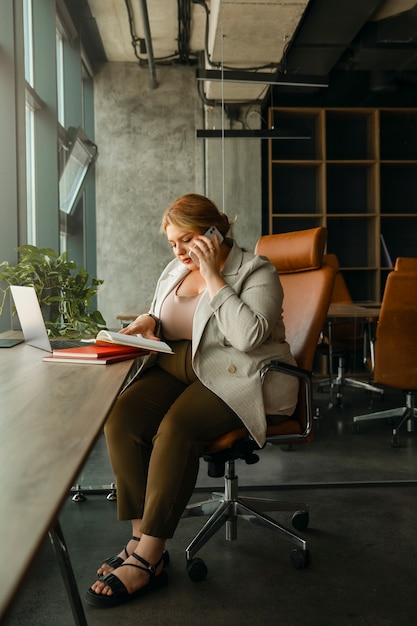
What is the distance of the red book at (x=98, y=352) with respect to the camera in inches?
73.7

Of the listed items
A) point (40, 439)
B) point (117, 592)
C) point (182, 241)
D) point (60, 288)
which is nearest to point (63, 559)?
point (117, 592)

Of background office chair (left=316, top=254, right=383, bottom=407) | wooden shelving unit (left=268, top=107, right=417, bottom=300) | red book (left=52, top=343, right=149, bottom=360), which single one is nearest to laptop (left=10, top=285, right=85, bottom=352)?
red book (left=52, top=343, right=149, bottom=360)

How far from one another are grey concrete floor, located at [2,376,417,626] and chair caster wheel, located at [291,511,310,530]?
0.10 ft

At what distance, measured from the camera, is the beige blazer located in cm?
210

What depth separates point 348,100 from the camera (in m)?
4.33

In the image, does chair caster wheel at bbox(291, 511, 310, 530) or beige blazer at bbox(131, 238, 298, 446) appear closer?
beige blazer at bbox(131, 238, 298, 446)

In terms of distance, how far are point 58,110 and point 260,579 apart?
308 centimetres

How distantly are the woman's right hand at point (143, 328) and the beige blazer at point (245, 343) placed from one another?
17cm

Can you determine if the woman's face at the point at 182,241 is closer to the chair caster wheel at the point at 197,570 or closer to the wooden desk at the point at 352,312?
the chair caster wheel at the point at 197,570

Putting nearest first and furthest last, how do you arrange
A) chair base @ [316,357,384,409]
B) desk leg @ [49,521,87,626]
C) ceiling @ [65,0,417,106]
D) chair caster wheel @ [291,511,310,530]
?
desk leg @ [49,521,87,626] → chair caster wheel @ [291,511,310,530] → ceiling @ [65,0,417,106] → chair base @ [316,357,384,409]

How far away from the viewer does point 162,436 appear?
198 cm

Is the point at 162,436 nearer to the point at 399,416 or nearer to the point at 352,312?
the point at 352,312

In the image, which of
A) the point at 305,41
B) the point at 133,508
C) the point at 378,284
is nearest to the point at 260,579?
the point at 133,508

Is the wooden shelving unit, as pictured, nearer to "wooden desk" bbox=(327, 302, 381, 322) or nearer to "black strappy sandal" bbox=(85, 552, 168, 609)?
"wooden desk" bbox=(327, 302, 381, 322)
